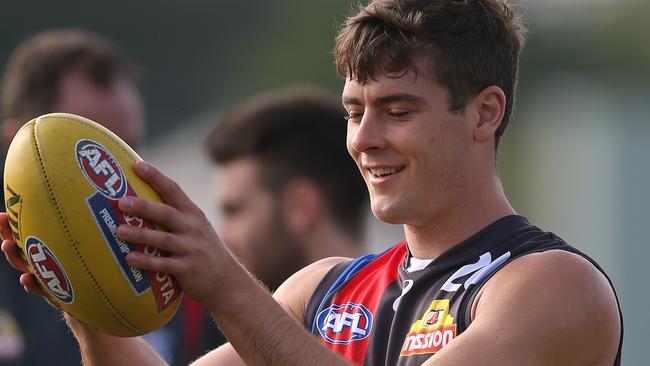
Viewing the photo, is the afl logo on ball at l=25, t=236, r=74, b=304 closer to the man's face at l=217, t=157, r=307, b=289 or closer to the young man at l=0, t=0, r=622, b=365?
the young man at l=0, t=0, r=622, b=365

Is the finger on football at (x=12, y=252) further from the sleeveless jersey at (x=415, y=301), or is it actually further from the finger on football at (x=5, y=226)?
the sleeveless jersey at (x=415, y=301)

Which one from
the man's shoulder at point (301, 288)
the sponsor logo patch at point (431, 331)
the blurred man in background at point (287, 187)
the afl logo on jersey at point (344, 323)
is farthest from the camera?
the blurred man in background at point (287, 187)

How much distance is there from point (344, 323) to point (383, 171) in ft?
1.81

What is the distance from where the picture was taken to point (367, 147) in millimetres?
4445

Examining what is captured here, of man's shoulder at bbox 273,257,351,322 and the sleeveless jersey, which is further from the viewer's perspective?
man's shoulder at bbox 273,257,351,322

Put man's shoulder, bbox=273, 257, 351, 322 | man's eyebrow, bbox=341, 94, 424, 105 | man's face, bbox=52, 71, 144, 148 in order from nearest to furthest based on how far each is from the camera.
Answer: man's eyebrow, bbox=341, 94, 424, 105 < man's shoulder, bbox=273, 257, 351, 322 < man's face, bbox=52, 71, 144, 148

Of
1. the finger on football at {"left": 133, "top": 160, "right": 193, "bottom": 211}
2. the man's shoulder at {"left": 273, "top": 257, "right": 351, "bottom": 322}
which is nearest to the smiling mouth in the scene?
the man's shoulder at {"left": 273, "top": 257, "right": 351, "bottom": 322}

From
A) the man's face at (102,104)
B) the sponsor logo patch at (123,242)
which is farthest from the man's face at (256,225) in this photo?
the sponsor logo patch at (123,242)

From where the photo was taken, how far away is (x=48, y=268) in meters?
4.03

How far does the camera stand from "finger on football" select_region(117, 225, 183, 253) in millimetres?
3838

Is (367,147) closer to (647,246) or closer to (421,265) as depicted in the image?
(421,265)

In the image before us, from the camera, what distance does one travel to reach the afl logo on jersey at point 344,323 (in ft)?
14.8

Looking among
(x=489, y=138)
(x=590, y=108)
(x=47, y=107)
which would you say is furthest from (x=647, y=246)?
(x=489, y=138)

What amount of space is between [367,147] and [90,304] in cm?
107
